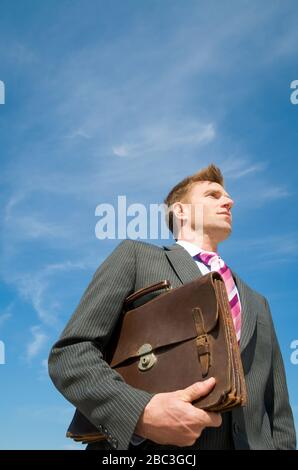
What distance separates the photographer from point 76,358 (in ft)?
10.9

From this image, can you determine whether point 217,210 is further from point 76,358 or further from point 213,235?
point 76,358

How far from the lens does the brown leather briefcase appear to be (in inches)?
114

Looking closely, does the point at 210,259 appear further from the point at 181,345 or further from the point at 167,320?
the point at 181,345

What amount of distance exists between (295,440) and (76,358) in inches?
84.8

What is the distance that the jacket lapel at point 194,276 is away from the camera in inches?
155

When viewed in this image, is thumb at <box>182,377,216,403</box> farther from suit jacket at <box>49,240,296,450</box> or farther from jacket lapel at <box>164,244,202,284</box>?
A: jacket lapel at <box>164,244,202,284</box>

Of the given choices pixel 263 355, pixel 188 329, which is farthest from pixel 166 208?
pixel 188 329

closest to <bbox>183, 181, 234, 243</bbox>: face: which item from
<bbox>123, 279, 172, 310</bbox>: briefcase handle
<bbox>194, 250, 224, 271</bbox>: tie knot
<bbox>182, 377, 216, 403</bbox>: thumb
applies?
<bbox>194, 250, 224, 271</bbox>: tie knot

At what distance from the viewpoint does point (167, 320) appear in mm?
3387

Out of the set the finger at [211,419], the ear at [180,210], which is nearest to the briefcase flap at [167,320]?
the finger at [211,419]

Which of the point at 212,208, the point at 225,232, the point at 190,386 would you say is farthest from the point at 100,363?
the point at 212,208

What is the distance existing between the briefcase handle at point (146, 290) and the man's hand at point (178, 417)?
2.82ft

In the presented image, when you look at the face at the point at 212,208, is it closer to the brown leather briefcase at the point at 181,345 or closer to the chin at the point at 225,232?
the chin at the point at 225,232

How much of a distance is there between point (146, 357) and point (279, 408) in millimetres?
1626
